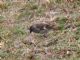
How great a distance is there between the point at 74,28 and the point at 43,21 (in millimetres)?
1080

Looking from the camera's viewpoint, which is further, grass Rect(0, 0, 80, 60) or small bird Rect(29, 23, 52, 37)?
small bird Rect(29, 23, 52, 37)

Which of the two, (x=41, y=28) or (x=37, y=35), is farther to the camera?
(x=41, y=28)

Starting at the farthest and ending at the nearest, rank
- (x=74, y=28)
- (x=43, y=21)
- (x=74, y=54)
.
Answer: (x=43, y=21), (x=74, y=28), (x=74, y=54)

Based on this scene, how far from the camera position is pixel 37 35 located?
8805mm

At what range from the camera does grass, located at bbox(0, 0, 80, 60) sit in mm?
7652

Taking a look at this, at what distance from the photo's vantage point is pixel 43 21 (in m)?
9.32

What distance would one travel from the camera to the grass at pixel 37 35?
7652 millimetres

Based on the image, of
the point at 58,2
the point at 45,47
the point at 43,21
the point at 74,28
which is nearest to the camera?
the point at 45,47

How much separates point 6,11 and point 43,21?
2.19 m

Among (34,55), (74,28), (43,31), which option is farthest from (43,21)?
Answer: (34,55)

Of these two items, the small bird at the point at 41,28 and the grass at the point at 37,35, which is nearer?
the grass at the point at 37,35

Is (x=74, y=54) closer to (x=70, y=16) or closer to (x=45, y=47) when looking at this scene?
(x=45, y=47)

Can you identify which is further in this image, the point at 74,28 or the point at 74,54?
the point at 74,28

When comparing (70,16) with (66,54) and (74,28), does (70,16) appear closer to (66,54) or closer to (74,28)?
(74,28)
